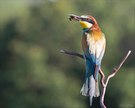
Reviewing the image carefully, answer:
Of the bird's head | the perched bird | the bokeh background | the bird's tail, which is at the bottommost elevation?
the bokeh background

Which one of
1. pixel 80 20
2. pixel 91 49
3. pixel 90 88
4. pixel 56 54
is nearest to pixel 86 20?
pixel 80 20

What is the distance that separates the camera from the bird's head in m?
2.69

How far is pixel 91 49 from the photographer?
2.79 m

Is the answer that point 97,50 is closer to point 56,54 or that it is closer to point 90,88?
point 90,88

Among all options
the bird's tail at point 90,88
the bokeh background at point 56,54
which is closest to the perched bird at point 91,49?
the bird's tail at point 90,88

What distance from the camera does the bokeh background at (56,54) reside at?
43.7 feet

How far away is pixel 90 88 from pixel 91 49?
16cm

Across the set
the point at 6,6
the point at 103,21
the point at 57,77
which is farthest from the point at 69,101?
the point at 6,6

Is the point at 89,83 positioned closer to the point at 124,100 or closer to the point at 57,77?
the point at 124,100

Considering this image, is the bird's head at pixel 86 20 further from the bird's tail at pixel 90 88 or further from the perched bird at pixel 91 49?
the bird's tail at pixel 90 88

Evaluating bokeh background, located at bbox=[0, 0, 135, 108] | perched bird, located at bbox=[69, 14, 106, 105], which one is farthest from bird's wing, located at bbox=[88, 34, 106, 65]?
bokeh background, located at bbox=[0, 0, 135, 108]

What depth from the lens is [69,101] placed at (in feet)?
43.3

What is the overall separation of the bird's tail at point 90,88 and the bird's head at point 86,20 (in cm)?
18

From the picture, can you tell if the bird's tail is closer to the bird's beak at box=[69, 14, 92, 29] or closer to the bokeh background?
the bird's beak at box=[69, 14, 92, 29]
